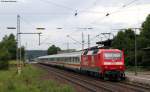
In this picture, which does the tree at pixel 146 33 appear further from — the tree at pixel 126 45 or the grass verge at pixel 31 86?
the grass verge at pixel 31 86

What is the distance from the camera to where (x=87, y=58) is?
4669cm

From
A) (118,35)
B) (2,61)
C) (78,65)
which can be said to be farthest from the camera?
(118,35)

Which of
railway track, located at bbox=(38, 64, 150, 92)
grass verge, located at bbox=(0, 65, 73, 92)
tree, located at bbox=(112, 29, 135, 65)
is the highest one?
tree, located at bbox=(112, 29, 135, 65)

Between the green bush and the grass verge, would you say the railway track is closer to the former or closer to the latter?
the grass verge

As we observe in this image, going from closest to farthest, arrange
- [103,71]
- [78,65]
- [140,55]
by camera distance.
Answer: [103,71], [78,65], [140,55]

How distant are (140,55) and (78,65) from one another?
15565 mm

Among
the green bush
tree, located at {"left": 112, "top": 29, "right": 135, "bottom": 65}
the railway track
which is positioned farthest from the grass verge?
tree, located at {"left": 112, "top": 29, "right": 135, "bottom": 65}

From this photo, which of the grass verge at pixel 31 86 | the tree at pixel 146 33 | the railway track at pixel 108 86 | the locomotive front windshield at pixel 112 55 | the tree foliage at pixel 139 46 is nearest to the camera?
the grass verge at pixel 31 86

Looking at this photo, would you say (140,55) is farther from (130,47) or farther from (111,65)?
(111,65)

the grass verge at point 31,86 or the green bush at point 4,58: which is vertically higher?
the green bush at point 4,58

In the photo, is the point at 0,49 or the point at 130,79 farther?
the point at 0,49

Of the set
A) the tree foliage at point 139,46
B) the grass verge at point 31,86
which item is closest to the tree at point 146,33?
the tree foliage at point 139,46

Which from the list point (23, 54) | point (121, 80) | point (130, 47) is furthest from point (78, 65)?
point (23, 54)

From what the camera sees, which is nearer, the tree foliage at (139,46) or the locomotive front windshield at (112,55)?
the locomotive front windshield at (112,55)
